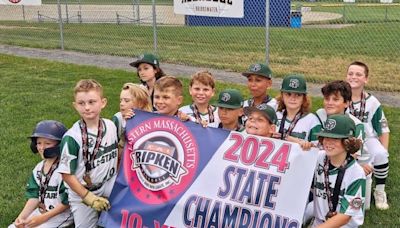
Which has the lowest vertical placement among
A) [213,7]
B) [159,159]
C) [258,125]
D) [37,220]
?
[37,220]

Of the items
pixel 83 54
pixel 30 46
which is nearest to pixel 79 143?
pixel 83 54

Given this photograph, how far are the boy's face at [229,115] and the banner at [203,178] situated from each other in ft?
1.34

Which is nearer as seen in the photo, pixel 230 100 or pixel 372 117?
pixel 230 100

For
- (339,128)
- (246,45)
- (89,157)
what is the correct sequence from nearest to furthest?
(339,128), (89,157), (246,45)

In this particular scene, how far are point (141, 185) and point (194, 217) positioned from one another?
1.91ft

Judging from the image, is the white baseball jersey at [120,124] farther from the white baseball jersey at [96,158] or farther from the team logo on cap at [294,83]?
the team logo on cap at [294,83]

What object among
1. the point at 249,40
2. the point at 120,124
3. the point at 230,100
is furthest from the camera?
the point at 249,40

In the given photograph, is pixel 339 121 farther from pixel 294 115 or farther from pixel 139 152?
pixel 139 152

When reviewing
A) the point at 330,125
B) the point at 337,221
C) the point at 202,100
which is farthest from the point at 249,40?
the point at 337,221

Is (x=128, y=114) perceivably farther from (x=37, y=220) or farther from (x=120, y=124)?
(x=37, y=220)

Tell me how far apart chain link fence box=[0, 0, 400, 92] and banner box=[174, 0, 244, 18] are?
72 centimetres

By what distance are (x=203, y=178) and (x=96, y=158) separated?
0.94 m

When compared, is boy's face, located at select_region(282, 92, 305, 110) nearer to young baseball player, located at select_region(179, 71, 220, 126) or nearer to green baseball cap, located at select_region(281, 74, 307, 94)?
green baseball cap, located at select_region(281, 74, 307, 94)

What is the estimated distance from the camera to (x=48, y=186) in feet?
15.1
